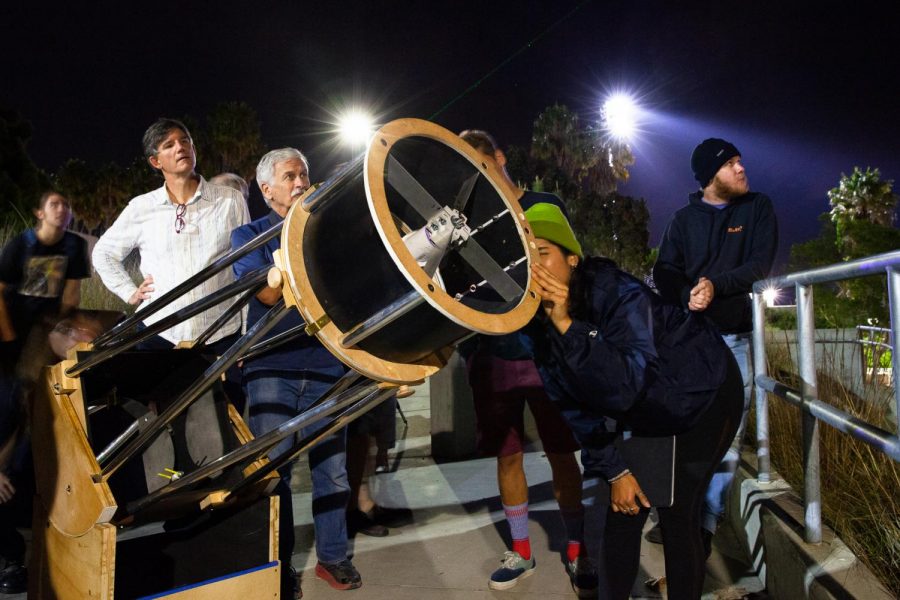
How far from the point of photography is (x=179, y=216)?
3.69m

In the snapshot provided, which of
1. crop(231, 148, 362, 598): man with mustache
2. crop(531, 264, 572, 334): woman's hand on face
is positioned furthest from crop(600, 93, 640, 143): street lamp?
crop(531, 264, 572, 334): woman's hand on face

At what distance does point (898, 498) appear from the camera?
283cm

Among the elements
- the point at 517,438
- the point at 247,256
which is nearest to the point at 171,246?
the point at 247,256

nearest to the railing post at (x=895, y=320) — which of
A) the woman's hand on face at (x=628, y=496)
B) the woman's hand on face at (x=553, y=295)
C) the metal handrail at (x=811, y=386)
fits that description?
the metal handrail at (x=811, y=386)

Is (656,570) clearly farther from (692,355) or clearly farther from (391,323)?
(391,323)

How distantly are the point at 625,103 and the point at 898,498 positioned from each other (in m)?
35.7

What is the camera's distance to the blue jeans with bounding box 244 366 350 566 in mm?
3389

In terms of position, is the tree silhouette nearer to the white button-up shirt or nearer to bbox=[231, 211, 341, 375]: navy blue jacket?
the white button-up shirt

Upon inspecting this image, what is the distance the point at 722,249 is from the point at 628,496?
79.5 inches

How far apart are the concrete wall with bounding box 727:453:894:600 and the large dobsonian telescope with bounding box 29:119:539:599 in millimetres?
1555

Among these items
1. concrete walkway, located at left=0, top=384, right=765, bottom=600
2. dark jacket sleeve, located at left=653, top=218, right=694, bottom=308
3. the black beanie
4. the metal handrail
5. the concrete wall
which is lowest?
concrete walkway, located at left=0, top=384, right=765, bottom=600

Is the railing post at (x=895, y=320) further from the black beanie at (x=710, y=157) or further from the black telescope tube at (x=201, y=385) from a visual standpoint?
the black beanie at (x=710, y=157)

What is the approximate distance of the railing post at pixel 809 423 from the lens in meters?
2.96

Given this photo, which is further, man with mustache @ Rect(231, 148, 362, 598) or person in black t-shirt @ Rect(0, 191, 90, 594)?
person in black t-shirt @ Rect(0, 191, 90, 594)
